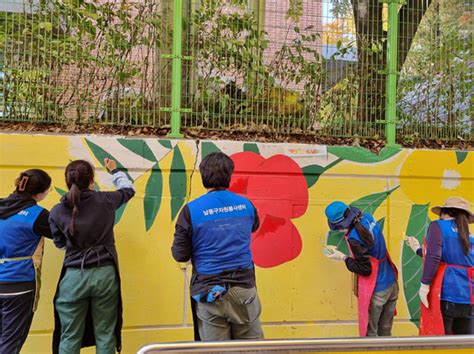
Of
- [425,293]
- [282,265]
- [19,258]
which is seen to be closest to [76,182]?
[19,258]

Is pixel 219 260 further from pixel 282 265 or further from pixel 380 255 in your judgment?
pixel 282 265

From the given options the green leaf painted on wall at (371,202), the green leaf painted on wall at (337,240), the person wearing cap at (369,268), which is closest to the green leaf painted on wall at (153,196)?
the person wearing cap at (369,268)

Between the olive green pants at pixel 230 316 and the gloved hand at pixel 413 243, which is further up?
the gloved hand at pixel 413 243

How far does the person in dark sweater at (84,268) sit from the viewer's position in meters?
3.19

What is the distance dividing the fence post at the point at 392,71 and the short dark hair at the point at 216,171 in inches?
104

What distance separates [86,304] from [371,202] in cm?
308

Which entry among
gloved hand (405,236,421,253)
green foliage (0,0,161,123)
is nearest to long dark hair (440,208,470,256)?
gloved hand (405,236,421,253)

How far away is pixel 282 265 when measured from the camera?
4.52m

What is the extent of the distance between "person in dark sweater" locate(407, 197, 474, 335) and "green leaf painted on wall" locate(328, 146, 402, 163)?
1.26m

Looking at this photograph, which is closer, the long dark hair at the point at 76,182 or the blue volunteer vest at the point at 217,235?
the blue volunteer vest at the point at 217,235

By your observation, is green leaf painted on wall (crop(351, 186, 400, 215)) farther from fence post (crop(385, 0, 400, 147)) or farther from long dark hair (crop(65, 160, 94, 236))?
long dark hair (crop(65, 160, 94, 236))

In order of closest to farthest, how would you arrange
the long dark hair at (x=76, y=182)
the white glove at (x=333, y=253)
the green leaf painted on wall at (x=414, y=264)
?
1. the long dark hair at (x=76, y=182)
2. the white glove at (x=333, y=253)
3. the green leaf painted on wall at (x=414, y=264)

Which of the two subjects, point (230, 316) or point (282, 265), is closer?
point (230, 316)

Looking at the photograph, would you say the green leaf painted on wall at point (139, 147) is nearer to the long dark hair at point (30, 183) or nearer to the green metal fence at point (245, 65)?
the green metal fence at point (245, 65)
